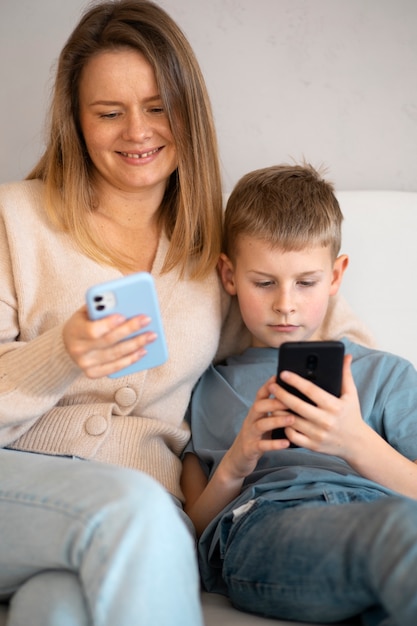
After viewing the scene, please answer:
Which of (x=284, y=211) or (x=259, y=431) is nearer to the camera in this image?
(x=259, y=431)

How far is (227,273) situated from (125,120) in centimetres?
34

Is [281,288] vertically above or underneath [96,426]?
above

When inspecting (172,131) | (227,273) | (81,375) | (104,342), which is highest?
(172,131)

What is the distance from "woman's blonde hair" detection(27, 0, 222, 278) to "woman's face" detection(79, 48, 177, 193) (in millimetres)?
19

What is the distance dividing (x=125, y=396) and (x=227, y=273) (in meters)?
0.32

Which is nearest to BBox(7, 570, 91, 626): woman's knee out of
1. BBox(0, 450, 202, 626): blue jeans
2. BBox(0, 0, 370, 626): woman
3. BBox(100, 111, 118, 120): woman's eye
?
BBox(0, 450, 202, 626): blue jeans

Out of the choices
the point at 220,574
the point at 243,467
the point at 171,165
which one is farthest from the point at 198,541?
the point at 171,165

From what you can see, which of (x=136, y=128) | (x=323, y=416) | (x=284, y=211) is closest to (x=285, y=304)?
(x=284, y=211)

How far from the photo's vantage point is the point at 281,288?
4.51 ft

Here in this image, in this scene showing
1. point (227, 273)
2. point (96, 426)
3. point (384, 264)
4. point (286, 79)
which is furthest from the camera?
point (286, 79)

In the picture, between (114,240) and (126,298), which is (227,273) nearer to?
(114,240)

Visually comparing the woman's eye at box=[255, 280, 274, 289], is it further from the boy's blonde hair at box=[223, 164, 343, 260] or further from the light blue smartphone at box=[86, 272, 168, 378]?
the light blue smartphone at box=[86, 272, 168, 378]

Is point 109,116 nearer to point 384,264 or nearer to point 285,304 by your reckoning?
point 285,304

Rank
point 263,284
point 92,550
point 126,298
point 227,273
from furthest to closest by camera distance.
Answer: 1. point 227,273
2. point 263,284
3. point 126,298
4. point 92,550
